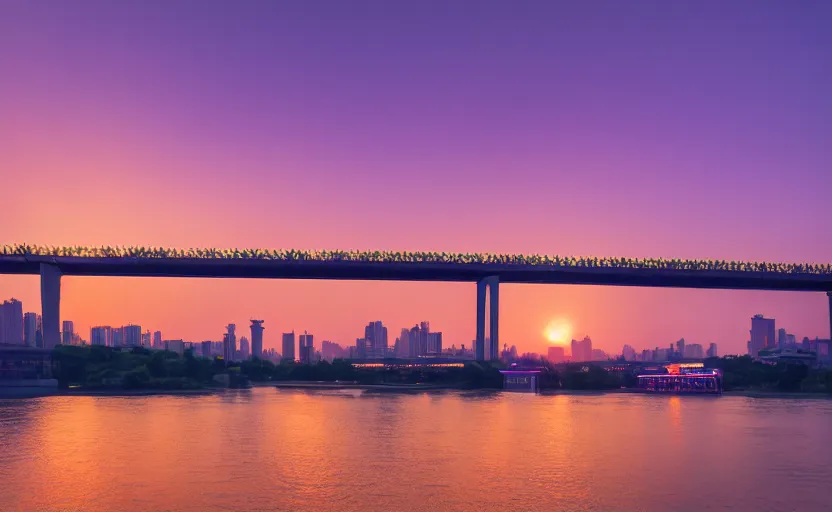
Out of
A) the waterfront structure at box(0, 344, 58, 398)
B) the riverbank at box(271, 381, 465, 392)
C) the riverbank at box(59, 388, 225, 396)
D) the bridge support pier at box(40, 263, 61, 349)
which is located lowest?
the riverbank at box(271, 381, 465, 392)

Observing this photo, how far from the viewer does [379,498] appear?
3438 centimetres

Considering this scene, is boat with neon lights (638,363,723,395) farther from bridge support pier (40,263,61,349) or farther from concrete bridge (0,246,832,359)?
bridge support pier (40,263,61,349)

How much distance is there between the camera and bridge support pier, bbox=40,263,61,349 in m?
123

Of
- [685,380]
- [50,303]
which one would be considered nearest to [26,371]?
[50,303]

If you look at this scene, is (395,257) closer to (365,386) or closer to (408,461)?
(365,386)

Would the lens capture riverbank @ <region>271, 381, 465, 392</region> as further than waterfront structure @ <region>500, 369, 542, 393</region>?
Yes

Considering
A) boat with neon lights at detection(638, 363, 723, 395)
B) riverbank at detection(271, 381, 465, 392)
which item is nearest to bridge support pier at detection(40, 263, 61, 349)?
riverbank at detection(271, 381, 465, 392)

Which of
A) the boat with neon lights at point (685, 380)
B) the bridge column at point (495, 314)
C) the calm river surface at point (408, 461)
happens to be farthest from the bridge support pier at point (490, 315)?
the calm river surface at point (408, 461)

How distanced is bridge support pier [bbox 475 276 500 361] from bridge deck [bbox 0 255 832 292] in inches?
67.0

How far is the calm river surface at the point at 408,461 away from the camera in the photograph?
112ft

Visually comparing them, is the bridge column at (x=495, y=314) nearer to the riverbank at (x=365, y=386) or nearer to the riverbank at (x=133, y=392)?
the riverbank at (x=365, y=386)

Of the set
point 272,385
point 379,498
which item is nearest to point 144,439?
point 379,498

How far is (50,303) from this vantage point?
12394 centimetres

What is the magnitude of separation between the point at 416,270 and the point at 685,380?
4717cm
